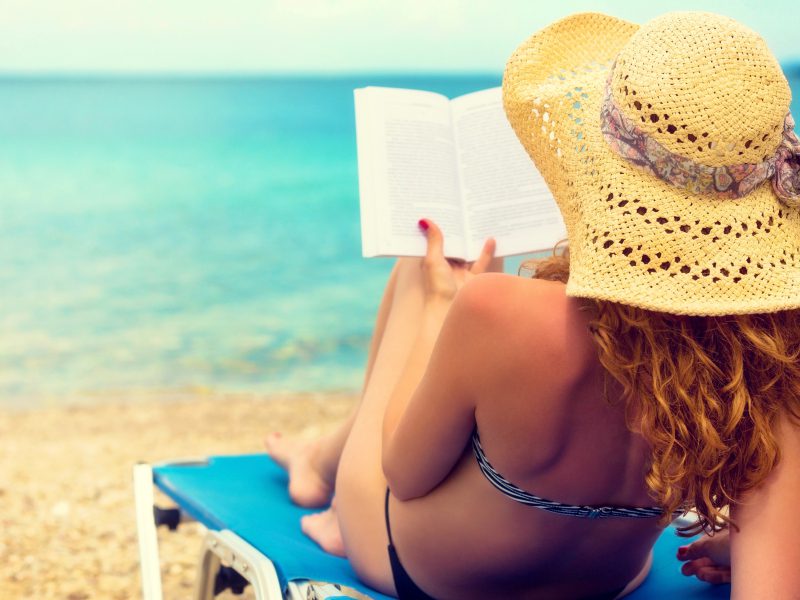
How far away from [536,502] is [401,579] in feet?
1.23

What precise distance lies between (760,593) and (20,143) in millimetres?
22268

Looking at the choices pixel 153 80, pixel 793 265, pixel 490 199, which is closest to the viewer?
pixel 793 265

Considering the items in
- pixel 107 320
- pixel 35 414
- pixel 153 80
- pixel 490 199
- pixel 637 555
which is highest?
pixel 490 199

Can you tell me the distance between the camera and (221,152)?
21.5 metres

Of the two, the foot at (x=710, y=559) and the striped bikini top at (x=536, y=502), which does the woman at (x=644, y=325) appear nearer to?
the striped bikini top at (x=536, y=502)

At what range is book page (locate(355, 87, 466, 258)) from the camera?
6.67ft

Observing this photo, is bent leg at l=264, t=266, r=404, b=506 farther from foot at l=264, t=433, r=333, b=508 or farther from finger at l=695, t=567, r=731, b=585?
finger at l=695, t=567, r=731, b=585

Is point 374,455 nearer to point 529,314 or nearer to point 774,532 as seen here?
point 529,314

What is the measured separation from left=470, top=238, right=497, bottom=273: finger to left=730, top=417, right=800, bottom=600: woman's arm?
0.81 m

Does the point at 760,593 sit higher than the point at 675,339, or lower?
lower

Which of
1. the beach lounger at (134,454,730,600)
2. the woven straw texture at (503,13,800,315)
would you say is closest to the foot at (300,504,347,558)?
the beach lounger at (134,454,730,600)

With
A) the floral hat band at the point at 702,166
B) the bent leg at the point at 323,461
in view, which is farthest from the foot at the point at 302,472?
the floral hat band at the point at 702,166

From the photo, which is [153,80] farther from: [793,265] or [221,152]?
[793,265]

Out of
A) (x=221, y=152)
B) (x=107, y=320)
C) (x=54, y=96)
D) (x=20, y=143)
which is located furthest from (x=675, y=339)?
(x=54, y=96)
